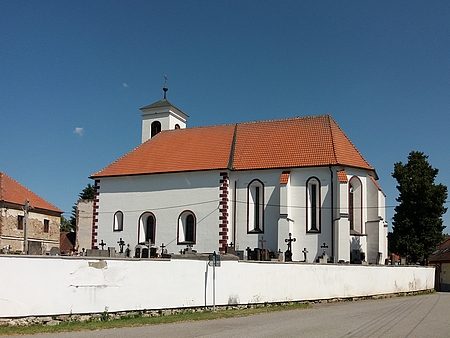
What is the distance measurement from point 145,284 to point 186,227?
58.4 ft

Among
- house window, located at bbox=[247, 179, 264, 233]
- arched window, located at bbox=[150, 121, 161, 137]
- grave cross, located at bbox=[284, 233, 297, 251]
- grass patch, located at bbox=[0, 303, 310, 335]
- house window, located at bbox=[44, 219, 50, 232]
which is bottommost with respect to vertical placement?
grass patch, located at bbox=[0, 303, 310, 335]

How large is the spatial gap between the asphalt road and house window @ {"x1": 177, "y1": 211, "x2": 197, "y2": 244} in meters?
16.6

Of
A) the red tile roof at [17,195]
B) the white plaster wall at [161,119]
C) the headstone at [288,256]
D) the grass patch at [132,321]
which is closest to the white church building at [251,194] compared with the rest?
the headstone at [288,256]

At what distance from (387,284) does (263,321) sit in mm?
14002

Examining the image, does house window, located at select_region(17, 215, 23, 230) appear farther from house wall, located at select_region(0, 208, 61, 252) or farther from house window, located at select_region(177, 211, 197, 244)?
house window, located at select_region(177, 211, 197, 244)

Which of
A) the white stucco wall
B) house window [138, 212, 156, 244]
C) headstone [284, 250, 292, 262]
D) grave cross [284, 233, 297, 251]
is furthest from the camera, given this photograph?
house window [138, 212, 156, 244]

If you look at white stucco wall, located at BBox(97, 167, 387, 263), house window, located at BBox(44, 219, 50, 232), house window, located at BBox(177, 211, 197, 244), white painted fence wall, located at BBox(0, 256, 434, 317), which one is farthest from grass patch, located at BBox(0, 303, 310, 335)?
house window, located at BBox(44, 219, 50, 232)

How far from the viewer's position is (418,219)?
37375 mm

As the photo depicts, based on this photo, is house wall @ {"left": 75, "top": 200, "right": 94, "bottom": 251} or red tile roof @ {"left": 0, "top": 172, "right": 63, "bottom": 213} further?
house wall @ {"left": 75, "top": 200, "right": 94, "bottom": 251}

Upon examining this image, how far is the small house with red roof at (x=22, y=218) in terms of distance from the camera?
3738 cm

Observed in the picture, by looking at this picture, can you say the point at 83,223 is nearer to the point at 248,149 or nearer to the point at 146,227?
the point at 146,227

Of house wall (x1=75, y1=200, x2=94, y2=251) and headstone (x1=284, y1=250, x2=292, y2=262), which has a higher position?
house wall (x1=75, y1=200, x2=94, y2=251)

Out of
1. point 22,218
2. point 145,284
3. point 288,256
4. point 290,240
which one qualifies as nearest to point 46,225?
point 22,218

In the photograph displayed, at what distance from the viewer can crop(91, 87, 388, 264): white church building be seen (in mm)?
31797
